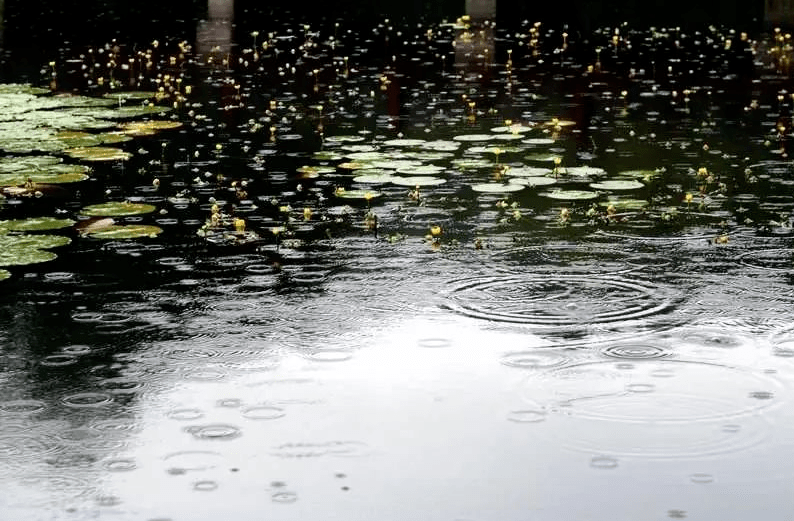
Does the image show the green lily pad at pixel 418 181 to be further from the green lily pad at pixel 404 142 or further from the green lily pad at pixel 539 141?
the green lily pad at pixel 539 141

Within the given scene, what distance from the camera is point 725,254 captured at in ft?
31.2

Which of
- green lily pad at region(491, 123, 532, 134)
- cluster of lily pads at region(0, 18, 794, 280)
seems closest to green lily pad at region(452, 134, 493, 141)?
cluster of lily pads at region(0, 18, 794, 280)

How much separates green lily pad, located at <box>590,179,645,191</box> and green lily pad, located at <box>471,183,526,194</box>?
62cm

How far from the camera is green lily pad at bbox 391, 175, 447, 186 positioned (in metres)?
12.1

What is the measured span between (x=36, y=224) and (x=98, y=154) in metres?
3.07

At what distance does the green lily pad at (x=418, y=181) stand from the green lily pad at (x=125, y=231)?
2416mm

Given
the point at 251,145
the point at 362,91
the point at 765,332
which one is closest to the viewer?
the point at 765,332

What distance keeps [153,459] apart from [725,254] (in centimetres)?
474

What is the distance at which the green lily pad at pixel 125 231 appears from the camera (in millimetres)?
10234

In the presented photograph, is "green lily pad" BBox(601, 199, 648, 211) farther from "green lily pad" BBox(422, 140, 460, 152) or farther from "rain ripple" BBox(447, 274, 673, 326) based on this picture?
"green lily pad" BBox(422, 140, 460, 152)

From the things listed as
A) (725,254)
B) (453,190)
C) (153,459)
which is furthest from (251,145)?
(153,459)

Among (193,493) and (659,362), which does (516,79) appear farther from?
(193,493)

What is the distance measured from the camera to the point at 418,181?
1216 centimetres

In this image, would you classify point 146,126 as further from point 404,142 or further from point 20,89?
point 20,89
